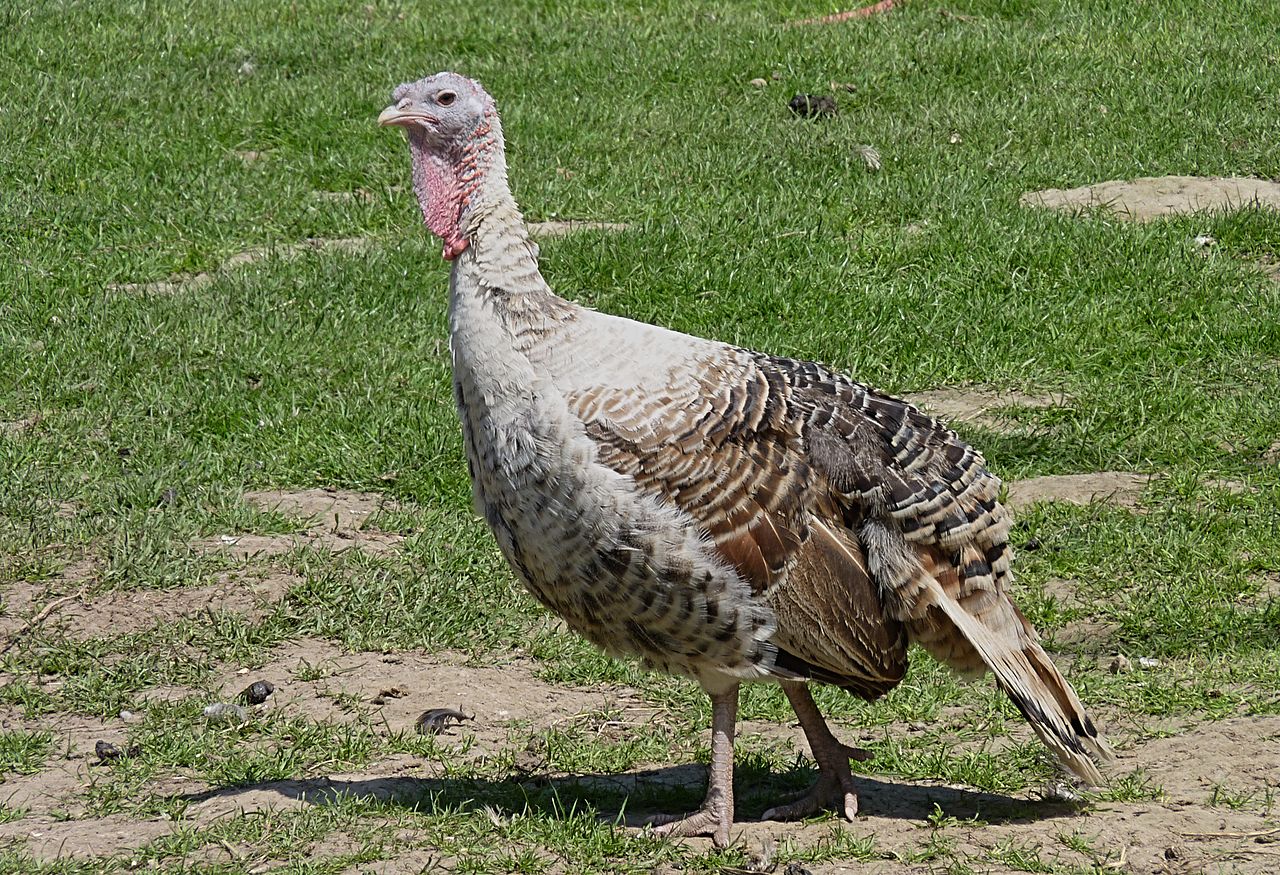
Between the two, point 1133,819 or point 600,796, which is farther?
point 600,796

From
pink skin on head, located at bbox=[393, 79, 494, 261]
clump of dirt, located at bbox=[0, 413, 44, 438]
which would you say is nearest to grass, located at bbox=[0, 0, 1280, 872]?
clump of dirt, located at bbox=[0, 413, 44, 438]

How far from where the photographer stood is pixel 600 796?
17.9ft

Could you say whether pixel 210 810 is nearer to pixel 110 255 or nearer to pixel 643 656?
pixel 643 656

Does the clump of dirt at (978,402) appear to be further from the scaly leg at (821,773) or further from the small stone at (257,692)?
the small stone at (257,692)

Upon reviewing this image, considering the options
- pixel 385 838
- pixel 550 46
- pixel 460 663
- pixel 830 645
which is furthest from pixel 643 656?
pixel 550 46

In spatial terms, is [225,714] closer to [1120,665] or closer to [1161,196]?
[1120,665]

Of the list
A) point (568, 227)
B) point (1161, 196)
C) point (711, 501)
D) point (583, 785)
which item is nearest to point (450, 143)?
point (711, 501)

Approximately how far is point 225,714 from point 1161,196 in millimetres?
7442

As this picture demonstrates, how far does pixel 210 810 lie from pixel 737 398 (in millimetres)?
2202

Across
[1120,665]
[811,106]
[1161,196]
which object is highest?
[811,106]

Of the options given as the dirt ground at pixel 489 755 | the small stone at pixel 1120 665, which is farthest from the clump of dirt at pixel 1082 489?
the dirt ground at pixel 489 755

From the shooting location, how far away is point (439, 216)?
522 centimetres

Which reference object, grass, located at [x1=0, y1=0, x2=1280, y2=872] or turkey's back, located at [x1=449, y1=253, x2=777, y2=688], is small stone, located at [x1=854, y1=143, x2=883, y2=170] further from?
turkey's back, located at [x1=449, y1=253, x2=777, y2=688]

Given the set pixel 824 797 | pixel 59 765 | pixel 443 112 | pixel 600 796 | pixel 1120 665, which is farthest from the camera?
pixel 1120 665
